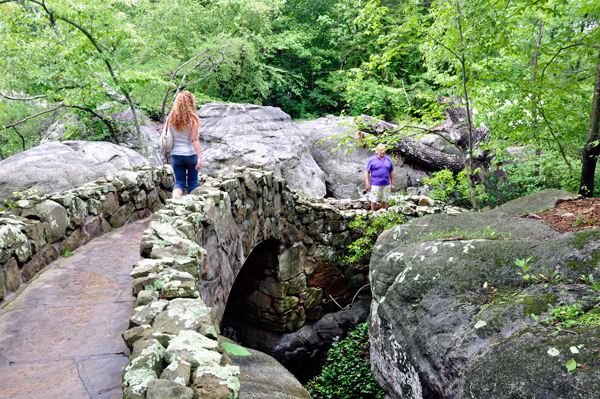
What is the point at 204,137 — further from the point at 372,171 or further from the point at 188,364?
the point at 188,364

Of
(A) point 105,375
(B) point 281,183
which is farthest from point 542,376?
(B) point 281,183

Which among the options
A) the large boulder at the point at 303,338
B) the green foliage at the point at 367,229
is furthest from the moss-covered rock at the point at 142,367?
the large boulder at the point at 303,338

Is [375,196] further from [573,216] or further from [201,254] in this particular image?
[201,254]

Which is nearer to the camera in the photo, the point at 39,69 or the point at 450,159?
the point at 39,69

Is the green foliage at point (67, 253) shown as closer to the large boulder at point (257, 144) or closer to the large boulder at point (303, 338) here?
the large boulder at point (303, 338)

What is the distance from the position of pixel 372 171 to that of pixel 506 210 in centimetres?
368

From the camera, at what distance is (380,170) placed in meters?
8.82

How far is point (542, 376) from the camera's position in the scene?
2.50 metres

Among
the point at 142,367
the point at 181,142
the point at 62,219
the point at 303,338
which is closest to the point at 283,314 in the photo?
the point at 303,338

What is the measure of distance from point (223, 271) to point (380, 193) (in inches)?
193

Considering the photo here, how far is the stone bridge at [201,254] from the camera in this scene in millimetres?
1894

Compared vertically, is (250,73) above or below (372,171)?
above

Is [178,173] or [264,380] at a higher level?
[178,173]

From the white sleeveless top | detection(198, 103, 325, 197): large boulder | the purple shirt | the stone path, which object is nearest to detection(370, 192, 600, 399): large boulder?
the stone path
